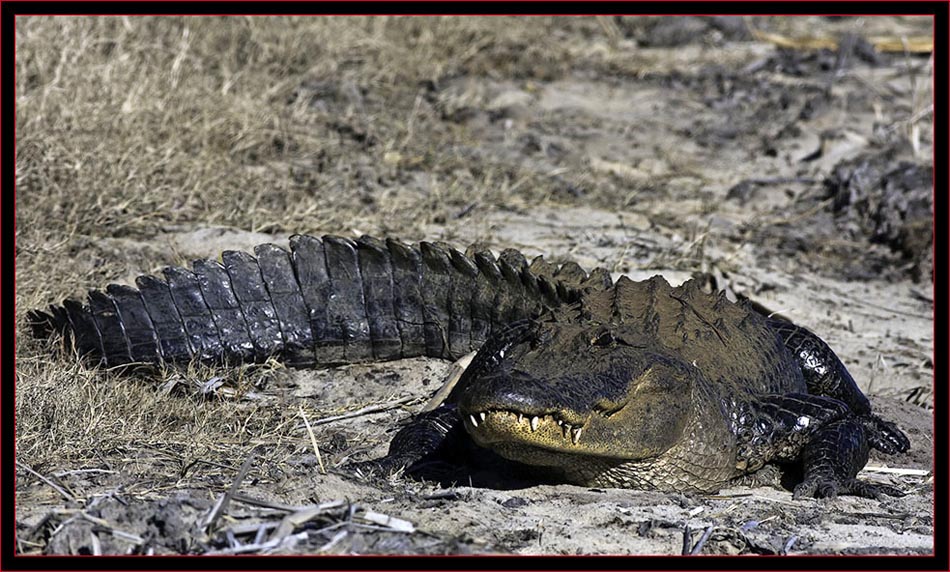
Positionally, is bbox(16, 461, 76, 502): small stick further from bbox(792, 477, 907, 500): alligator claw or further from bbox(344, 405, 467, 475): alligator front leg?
bbox(792, 477, 907, 500): alligator claw

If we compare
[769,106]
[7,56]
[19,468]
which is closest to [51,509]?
[19,468]

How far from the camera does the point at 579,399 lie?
3.34 meters

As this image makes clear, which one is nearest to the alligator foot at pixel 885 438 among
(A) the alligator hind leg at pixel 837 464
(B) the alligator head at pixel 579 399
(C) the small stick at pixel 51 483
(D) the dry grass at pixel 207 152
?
(A) the alligator hind leg at pixel 837 464

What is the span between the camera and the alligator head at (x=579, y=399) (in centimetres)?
319

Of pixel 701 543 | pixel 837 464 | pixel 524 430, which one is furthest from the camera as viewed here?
pixel 837 464

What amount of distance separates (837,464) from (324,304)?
6.50 feet

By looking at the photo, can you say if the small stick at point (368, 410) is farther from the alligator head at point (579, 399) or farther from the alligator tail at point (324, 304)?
the alligator head at point (579, 399)

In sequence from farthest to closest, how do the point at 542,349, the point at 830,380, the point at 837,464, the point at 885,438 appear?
the point at 830,380
the point at 885,438
the point at 837,464
the point at 542,349

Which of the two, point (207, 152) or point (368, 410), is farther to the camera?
point (207, 152)

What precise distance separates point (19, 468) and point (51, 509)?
37 cm

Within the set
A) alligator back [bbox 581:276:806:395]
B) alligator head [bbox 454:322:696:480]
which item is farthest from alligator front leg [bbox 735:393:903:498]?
alligator head [bbox 454:322:696:480]

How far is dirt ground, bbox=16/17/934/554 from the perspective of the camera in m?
3.18

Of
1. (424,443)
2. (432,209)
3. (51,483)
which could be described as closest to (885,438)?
(424,443)

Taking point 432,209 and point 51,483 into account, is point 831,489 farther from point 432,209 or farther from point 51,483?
point 432,209
